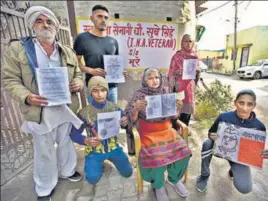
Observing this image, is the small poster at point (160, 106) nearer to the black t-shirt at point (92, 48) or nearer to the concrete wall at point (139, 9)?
the black t-shirt at point (92, 48)

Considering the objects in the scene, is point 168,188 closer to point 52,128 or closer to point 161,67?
point 52,128

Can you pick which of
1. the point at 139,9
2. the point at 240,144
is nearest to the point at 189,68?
the point at 240,144

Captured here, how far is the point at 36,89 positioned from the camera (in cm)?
146

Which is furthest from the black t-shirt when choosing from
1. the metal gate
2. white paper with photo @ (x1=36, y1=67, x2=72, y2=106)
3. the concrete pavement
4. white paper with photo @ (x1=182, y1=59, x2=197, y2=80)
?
the concrete pavement

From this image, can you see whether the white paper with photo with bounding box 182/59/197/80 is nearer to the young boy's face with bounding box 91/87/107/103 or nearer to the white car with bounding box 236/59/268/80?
the white car with bounding box 236/59/268/80

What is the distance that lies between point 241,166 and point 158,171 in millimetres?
846

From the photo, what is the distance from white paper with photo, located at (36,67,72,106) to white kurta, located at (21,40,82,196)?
117mm

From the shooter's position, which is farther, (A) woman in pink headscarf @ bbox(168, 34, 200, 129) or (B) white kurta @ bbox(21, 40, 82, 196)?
(A) woman in pink headscarf @ bbox(168, 34, 200, 129)

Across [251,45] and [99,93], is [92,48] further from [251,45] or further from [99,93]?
[251,45]

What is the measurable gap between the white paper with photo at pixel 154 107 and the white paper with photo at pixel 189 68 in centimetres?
94

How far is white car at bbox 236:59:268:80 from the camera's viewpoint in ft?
5.81

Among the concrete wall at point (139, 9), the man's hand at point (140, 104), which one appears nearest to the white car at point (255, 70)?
the man's hand at point (140, 104)

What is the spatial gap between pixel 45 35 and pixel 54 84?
0.43 metres

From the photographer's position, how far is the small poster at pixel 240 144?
142 cm
